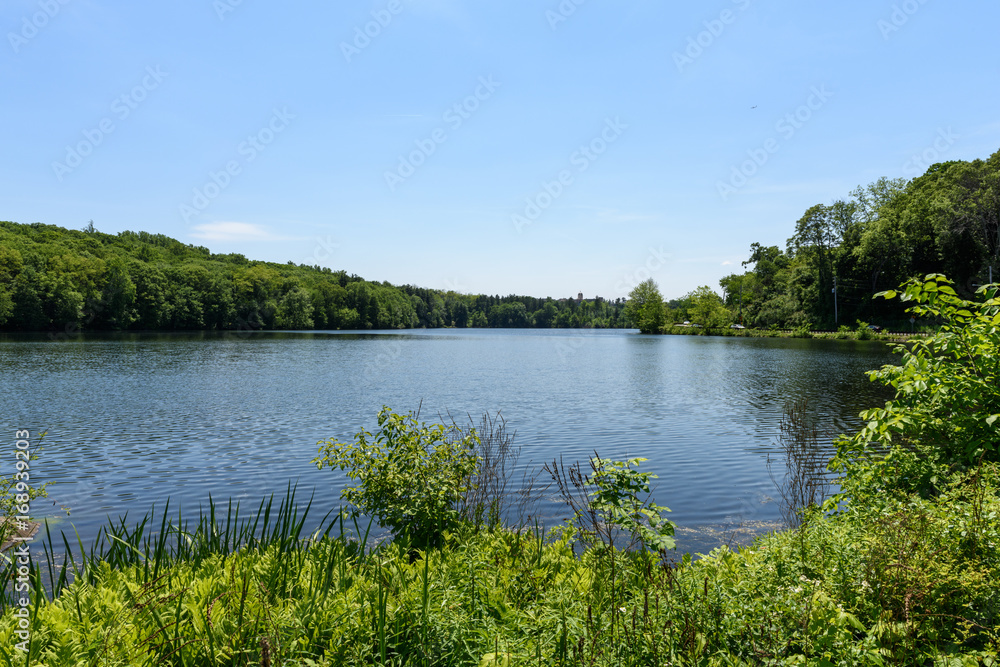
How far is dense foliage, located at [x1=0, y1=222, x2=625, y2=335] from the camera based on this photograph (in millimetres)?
92875

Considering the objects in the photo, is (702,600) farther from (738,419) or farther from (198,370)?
(198,370)

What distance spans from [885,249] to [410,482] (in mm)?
93676

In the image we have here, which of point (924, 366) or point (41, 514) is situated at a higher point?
point (924, 366)

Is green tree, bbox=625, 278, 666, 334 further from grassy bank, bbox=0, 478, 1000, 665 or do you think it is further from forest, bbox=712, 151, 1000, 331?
grassy bank, bbox=0, 478, 1000, 665

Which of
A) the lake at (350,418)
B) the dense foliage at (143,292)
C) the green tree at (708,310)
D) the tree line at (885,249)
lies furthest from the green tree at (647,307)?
the lake at (350,418)

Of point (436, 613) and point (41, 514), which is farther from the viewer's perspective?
point (41, 514)

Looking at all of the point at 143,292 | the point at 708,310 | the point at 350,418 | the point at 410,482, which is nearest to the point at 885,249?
the point at 708,310

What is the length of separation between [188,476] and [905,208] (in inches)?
3868

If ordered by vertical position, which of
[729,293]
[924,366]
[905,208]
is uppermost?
[905,208]

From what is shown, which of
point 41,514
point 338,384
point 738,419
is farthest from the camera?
point 338,384

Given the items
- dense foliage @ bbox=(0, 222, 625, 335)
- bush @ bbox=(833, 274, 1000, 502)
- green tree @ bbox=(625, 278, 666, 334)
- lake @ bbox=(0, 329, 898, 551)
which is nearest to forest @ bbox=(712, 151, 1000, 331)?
green tree @ bbox=(625, 278, 666, 334)

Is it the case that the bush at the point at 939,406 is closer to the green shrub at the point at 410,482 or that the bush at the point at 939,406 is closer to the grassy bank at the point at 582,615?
the grassy bank at the point at 582,615

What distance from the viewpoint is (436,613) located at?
388 centimetres

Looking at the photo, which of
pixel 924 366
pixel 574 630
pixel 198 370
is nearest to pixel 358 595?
pixel 574 630
